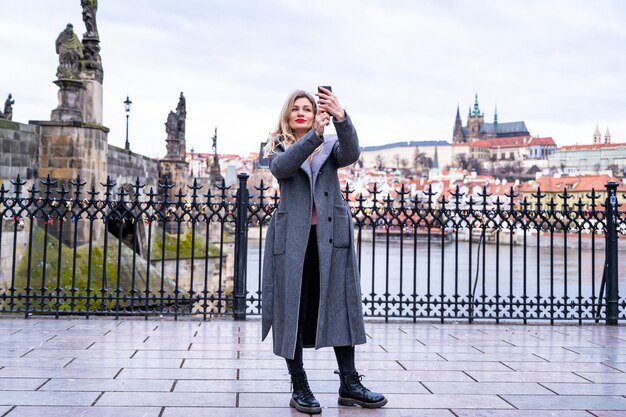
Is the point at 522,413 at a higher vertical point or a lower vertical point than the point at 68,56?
lower

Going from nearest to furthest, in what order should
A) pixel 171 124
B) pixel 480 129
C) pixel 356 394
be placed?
1. pixel 356 394
2. pixel 171 124
3. pixel 480 129

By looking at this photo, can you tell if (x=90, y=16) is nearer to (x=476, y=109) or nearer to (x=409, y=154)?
(x=409, y=154)

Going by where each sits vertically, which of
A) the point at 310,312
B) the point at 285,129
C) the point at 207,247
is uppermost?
the point at 285,129

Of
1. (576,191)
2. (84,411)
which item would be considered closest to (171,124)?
(576,191)

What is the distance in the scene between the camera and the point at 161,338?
6.53 metres

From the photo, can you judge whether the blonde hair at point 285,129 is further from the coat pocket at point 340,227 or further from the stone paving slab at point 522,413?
the stone paving slab at point 522,413

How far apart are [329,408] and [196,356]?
1.83 metres

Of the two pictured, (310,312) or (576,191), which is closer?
(310,312)

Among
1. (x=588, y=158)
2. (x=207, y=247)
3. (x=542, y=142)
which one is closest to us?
(x=207, y=247)

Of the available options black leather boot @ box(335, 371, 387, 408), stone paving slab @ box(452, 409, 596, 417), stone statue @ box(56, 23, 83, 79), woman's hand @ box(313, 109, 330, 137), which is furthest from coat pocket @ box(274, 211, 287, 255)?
stone statue @ box(56, 23, 83, 79)

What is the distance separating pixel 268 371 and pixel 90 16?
1115cm

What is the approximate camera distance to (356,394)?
4.12m

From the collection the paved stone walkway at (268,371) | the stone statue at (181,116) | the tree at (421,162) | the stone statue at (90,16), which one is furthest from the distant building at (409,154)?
the paved stone walkway at (268,371)

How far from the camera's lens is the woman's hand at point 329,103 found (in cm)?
388
